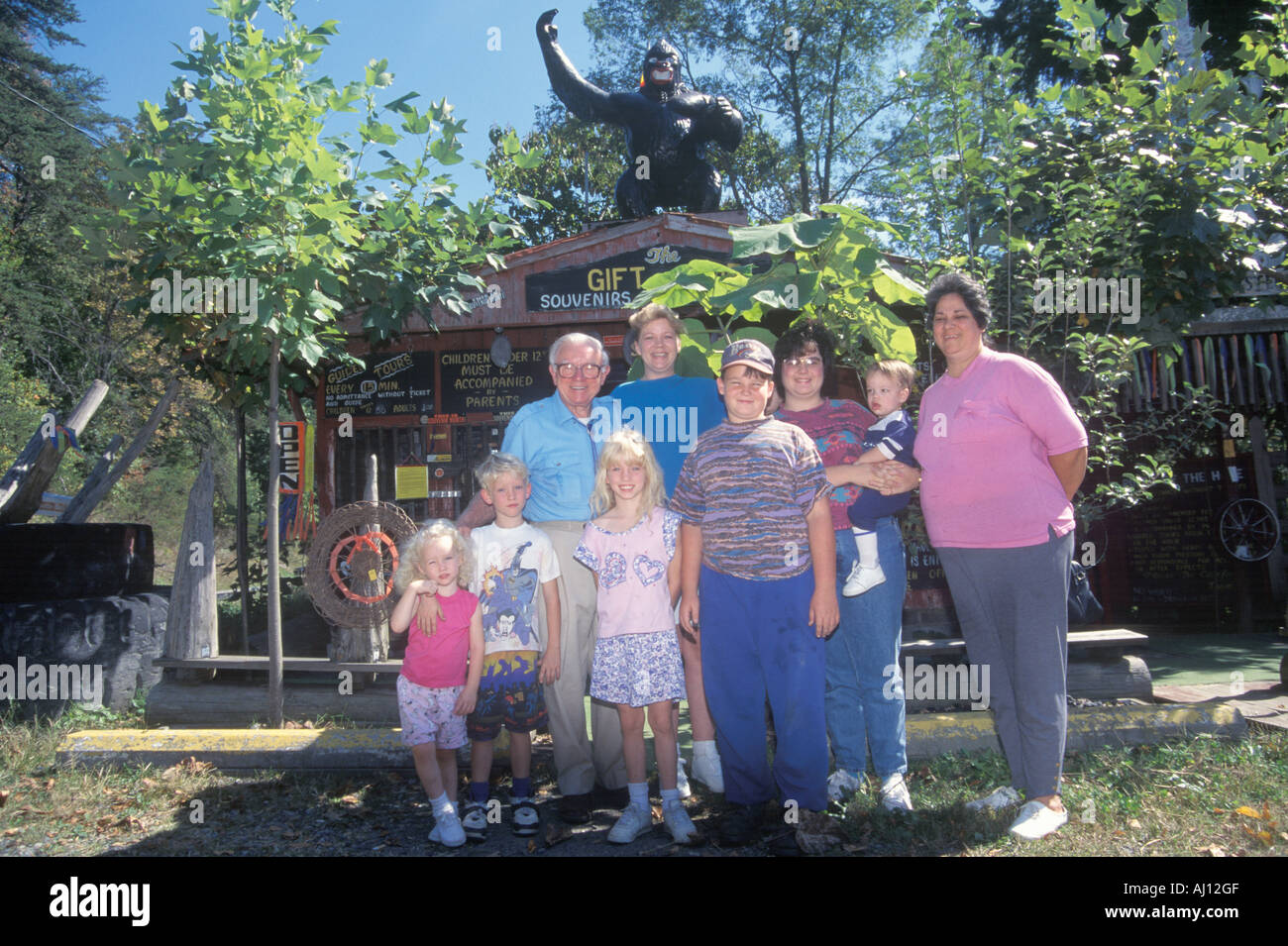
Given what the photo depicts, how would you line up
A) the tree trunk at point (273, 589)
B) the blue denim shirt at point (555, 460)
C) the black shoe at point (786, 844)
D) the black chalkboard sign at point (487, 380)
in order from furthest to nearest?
the black chalkboard sign at point (487, 380)
the tree trunk at point (273, 589)
the blue denim shirt at point (555, 460)
the black shoe at point (786, 844)

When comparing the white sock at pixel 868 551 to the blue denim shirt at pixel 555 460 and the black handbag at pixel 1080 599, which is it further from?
the black handbag at pixel 1080 599

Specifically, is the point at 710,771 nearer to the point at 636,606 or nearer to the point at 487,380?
the point at 636,606

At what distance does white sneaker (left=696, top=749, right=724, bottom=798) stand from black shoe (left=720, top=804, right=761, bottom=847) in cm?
55

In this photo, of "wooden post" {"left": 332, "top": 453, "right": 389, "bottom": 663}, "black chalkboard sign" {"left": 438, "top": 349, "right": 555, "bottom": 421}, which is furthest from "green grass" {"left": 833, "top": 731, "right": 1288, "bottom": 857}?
"black chalkboard sign" {"left": 438, "top": 349, "right": 555, "bottom": 421}

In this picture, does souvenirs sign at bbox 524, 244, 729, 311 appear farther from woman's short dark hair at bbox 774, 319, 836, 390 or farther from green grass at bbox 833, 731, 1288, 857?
green grass at bbox 833, 731, 1288, 857

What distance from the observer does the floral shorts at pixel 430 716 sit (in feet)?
11.7

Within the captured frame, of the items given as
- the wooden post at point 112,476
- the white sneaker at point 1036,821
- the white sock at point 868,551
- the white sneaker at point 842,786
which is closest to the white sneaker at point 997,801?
the white sneaker at point 1036,821

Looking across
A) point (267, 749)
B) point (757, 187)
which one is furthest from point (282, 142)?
point (757, 187)

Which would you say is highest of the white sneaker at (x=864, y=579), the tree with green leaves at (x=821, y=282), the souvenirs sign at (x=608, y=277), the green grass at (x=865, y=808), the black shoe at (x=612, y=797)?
Answer: the souvenirs sign at (x=608, y=277)

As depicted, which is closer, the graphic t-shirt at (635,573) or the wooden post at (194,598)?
the graphic t-shirt at (635,573)

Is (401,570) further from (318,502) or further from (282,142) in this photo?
(318,502)

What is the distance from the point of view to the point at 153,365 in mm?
20906

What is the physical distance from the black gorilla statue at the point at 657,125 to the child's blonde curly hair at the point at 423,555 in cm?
595

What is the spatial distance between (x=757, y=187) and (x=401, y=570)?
23.0 metres
